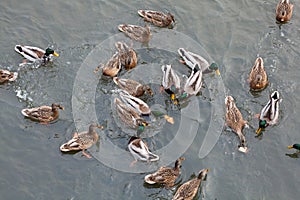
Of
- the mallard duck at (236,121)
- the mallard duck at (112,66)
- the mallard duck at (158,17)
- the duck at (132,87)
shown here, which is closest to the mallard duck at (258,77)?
A: the mallard duck at (236,121)

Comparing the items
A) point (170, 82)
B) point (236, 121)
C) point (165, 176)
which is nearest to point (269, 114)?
point (236, 121)

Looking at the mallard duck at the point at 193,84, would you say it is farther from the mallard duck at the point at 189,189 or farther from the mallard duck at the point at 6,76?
the mallard duck at the point at 6,76

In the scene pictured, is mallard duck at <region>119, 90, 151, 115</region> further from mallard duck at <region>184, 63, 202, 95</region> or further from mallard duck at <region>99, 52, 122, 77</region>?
mallard duck at <region>184, 63, 202, 95</region>

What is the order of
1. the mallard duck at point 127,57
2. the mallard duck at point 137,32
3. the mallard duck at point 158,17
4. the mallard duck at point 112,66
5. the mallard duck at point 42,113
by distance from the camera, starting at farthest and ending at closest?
the mallard duck at point 158,17, the mallard duck at point 137,32, the mallard duck at point 127,57, the mallard duck at point 112,66, the mallard duck at point 42,113

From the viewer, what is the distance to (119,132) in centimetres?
951

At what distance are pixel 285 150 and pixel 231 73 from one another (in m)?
2.55

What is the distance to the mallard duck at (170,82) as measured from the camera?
403 inches

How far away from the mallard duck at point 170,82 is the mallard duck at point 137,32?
1525mm

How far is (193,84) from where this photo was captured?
1029cm

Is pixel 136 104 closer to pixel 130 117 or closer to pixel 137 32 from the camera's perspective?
pixel 130 117

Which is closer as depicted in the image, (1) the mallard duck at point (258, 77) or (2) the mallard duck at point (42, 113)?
(2) the mallard duck at point (42, 113)

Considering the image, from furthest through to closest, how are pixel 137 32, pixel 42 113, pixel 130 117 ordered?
1. pixel 137 32
2. pixel 130 117
3. pixel 42 113

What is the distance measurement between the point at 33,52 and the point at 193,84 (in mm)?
4062

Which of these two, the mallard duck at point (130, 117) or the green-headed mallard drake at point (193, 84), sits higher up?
the green-headed mallard drake at point (193, 84)
